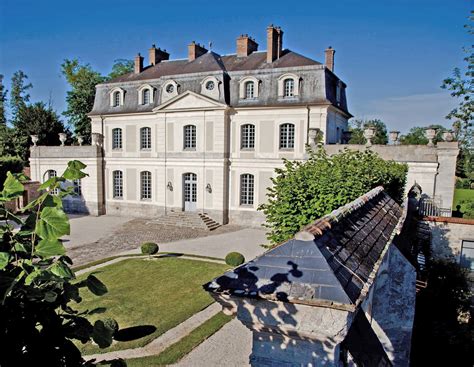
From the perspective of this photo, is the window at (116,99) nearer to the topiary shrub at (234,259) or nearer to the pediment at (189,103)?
the pediment at (189,103)

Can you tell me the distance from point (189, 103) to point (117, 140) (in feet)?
22.2

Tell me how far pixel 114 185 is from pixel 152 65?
9541 mm

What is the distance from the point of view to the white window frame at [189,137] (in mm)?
22375

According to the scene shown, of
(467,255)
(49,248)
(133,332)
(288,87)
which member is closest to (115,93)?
(288,87)

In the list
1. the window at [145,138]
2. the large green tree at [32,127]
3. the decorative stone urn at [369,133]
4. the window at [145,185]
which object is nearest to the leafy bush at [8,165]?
the large green tree at [32,127]

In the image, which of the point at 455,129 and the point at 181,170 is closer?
the point at 455,129

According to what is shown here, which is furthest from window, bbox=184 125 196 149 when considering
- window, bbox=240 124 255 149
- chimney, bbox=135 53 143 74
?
chimney, bbox=135 53 143 74

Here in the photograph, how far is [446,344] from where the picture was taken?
Result: 10.2m

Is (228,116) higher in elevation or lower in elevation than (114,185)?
higher

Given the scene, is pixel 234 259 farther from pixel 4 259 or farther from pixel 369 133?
pixel 4 259

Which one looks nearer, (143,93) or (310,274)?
(310,274)

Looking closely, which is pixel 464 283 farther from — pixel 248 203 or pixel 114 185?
pixel 114 185

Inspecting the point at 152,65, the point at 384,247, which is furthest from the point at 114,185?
the point at 384,247

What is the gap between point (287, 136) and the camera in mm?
20781
